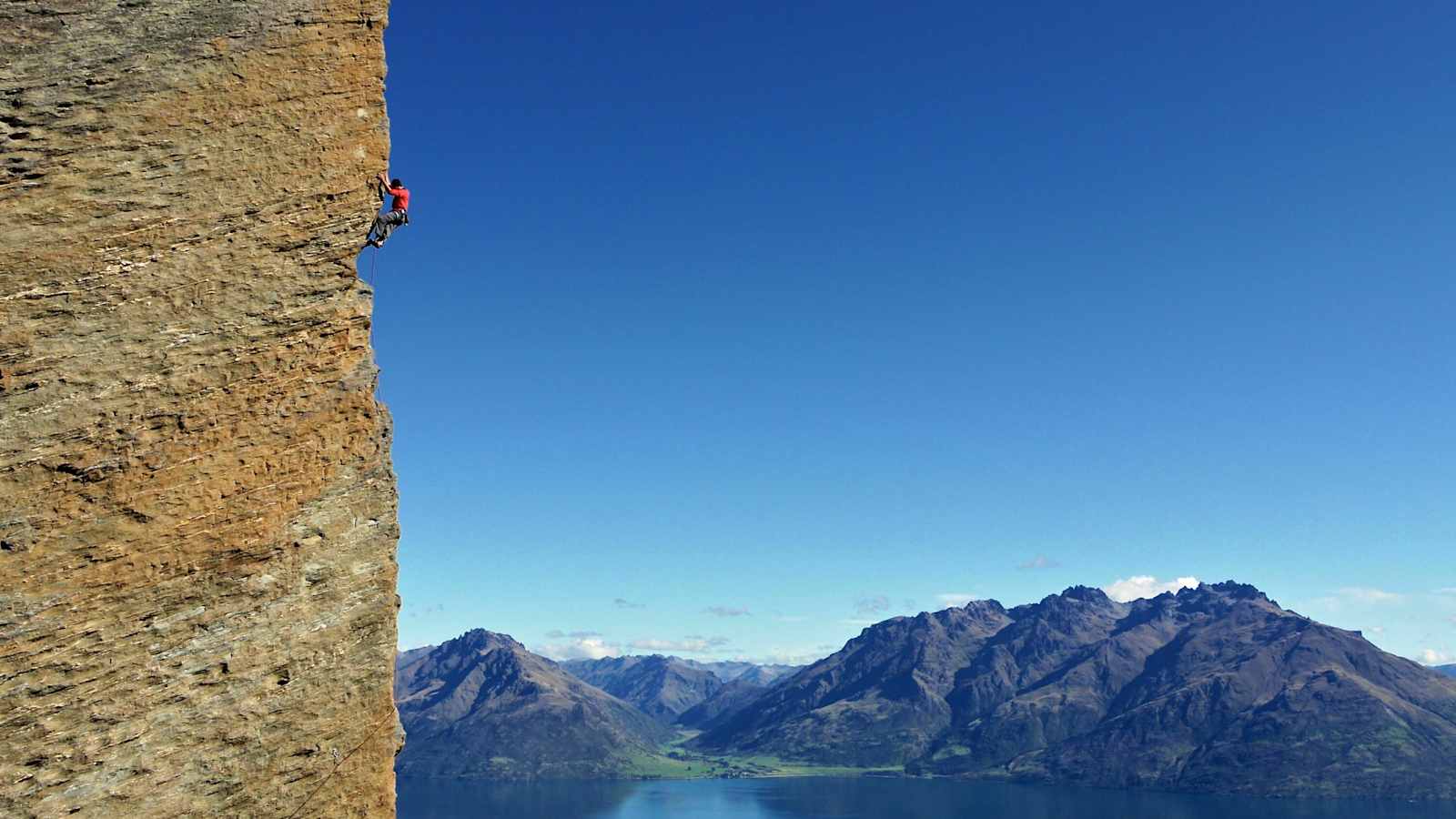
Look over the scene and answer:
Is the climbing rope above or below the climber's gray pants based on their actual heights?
below

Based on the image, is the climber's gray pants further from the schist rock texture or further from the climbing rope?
the climbing rope

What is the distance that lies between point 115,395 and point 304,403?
2800mm

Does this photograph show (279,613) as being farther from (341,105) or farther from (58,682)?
(341,105)

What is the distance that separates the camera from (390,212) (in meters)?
18.6

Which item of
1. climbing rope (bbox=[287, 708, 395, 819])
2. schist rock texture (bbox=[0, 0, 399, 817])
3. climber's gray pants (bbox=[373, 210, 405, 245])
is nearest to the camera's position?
schist rock texture (bbox=[0, 0, 399, 817])

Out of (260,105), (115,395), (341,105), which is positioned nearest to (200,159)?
(260,105)

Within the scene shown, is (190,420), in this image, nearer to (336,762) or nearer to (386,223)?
(386,223)

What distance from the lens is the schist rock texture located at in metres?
15.0

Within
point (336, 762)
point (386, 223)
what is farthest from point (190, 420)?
point (336, 762)

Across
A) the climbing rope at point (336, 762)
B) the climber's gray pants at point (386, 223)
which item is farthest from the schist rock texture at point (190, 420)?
the climber's gray pants at point (386, 223)

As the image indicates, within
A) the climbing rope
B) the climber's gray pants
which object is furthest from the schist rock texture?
the climber's gray pants

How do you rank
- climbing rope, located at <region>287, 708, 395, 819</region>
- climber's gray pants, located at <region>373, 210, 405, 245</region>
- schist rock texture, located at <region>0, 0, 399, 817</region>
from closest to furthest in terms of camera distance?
schist rock texture, located at <region>0, 0, 399, 817</region>, climbing rope, located at <region>287, 708, 395, 819</region>, climber's gray pants, located at <region>373, 210, 405, 245</region>

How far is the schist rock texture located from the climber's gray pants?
1.40 feet

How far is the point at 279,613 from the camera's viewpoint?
16359mm
